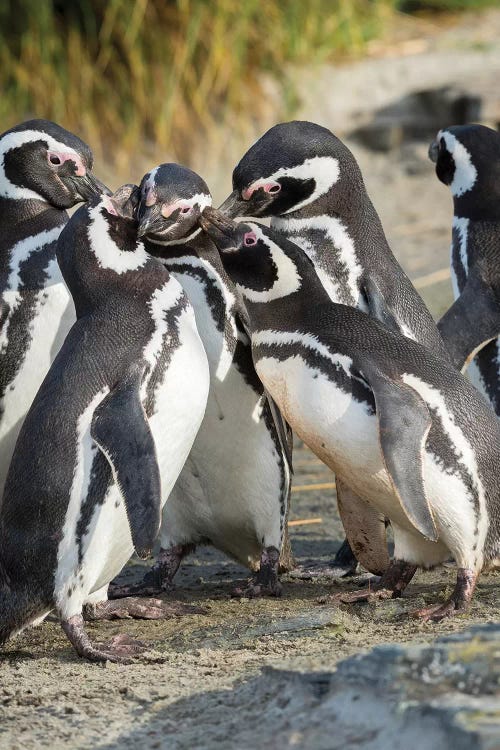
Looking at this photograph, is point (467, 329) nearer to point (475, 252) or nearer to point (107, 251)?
point (475, 252)

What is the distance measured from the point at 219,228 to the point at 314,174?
51 centimetres

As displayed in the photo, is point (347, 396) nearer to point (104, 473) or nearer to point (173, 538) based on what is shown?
point (104, 473)

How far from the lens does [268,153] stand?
4.11 meters

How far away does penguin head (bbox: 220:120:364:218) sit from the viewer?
13.4 feet

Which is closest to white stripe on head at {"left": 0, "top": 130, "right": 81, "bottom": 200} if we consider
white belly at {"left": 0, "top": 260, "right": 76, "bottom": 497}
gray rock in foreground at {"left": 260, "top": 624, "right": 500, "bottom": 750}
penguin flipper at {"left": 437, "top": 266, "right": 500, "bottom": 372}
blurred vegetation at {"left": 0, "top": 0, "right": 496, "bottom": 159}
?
white belly at {"left": 0, "top": 260, "right": 76, "bottom": 497}

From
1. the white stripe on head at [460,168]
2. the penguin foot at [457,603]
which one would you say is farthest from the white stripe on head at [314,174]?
the penguin foot at [457,603]

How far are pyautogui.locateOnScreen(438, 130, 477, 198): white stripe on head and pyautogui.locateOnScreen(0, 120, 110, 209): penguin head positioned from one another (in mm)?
1350

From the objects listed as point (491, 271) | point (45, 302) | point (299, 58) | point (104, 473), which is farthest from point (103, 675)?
point (299, 58)

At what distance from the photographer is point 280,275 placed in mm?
3732

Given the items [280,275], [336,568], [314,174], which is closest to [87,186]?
[314,174]

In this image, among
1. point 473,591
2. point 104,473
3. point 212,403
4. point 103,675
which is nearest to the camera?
point 103,675

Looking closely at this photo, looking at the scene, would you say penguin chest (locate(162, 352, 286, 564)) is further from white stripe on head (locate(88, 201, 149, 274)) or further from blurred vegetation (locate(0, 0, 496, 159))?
blurred vegetation (locate(0, 0, 496, 159))

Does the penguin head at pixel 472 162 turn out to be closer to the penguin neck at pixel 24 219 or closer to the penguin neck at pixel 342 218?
the penguin neck at pixel 342 218

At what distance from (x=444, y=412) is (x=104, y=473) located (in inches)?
34.7
